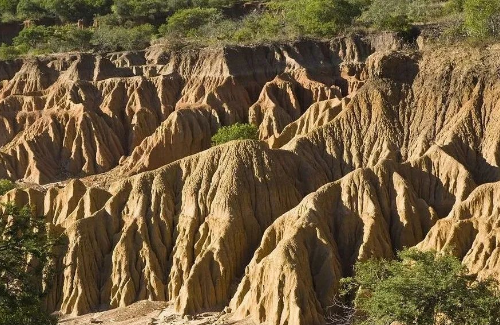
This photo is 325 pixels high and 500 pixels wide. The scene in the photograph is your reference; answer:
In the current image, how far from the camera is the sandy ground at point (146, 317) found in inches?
1373

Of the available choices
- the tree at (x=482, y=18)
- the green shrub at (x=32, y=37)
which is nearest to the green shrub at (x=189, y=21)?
the green shrub at (x=32, y=37)

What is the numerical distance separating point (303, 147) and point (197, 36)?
3580 cm

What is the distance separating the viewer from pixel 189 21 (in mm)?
85188

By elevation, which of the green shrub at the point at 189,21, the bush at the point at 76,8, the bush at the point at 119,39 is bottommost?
the bush at the point at 119,39

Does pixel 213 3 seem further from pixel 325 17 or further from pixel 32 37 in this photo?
pixel 325 17

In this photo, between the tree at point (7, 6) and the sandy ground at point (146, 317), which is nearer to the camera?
the sandy ground at point (146, 317)

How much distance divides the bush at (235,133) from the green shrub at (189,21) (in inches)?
1086

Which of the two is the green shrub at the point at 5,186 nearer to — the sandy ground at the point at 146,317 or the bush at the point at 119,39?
the sandy ground at the point at 146,317

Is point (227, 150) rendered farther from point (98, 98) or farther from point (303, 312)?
point (98, 98)

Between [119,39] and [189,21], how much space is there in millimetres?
12428

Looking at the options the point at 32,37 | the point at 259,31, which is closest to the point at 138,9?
the point at 32,37

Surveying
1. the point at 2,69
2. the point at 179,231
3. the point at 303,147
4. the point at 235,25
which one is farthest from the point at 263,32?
the point at 179,231

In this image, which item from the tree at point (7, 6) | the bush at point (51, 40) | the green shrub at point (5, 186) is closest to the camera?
the green shrub at point (5, 186)

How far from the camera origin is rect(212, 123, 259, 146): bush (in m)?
54.7
